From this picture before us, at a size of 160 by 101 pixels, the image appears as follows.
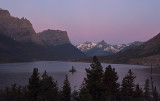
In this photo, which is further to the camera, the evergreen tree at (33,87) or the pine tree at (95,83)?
the pine tree at (95,83)

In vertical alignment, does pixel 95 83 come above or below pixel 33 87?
above

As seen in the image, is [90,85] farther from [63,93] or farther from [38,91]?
[63,93]

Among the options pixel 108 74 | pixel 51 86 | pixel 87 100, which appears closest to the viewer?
pixel 87 100

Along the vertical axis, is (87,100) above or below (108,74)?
below

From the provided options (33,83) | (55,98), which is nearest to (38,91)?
(33,83)

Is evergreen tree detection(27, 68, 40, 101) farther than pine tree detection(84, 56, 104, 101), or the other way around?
pine tree detection(84, 56, 104, 101)

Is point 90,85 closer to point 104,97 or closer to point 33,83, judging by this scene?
point 104,97

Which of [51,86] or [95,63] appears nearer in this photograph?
[95,63]

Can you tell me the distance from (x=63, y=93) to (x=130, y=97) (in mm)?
12861

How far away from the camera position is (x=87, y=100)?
26766mm

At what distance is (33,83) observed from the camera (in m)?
31.5

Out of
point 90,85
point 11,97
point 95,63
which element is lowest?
point 11,97

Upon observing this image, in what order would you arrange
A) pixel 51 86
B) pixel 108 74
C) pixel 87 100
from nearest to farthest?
pixel 87 100, pixel 108 74, pixel 51 86

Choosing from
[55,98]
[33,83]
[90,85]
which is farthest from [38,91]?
[55,98]
